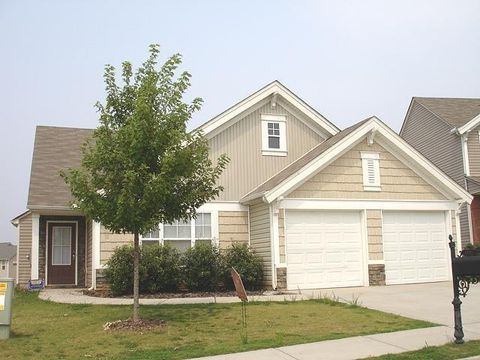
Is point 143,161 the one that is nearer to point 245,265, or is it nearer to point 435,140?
point 245,265

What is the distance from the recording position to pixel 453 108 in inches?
1131

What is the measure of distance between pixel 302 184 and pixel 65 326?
356 inches

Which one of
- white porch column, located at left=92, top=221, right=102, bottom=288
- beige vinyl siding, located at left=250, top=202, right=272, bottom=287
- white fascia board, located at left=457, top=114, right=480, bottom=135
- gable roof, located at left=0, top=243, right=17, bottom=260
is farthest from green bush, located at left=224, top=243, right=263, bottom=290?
gable roof, located at left=0, top=243, right=17, bottom=260

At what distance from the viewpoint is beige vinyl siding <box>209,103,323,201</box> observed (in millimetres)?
19328

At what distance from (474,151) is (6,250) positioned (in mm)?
59371

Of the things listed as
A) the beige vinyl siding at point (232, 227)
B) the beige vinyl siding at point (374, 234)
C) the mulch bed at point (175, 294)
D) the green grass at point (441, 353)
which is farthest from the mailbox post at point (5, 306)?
the beige vinyl siding at point (374, 234)

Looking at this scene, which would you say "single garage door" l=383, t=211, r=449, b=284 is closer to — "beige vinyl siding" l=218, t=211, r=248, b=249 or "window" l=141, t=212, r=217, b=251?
"beige vinyl siding" l=218, t=211, r=248, b=249

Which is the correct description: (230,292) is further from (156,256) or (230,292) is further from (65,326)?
(65,326)

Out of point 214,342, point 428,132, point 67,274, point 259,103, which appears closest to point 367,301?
point 214,342

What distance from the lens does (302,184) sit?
17.9 metres

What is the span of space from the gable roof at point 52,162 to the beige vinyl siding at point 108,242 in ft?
6.01

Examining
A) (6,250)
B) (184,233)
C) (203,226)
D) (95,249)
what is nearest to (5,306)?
(95,249)

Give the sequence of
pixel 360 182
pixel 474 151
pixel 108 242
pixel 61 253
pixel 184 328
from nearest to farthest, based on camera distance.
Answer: pixel 184 328 < pixel 108 242 < pixel 360 182 < pixel 61 253 < pixel 474 151

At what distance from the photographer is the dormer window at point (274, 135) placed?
20078 millimetres
